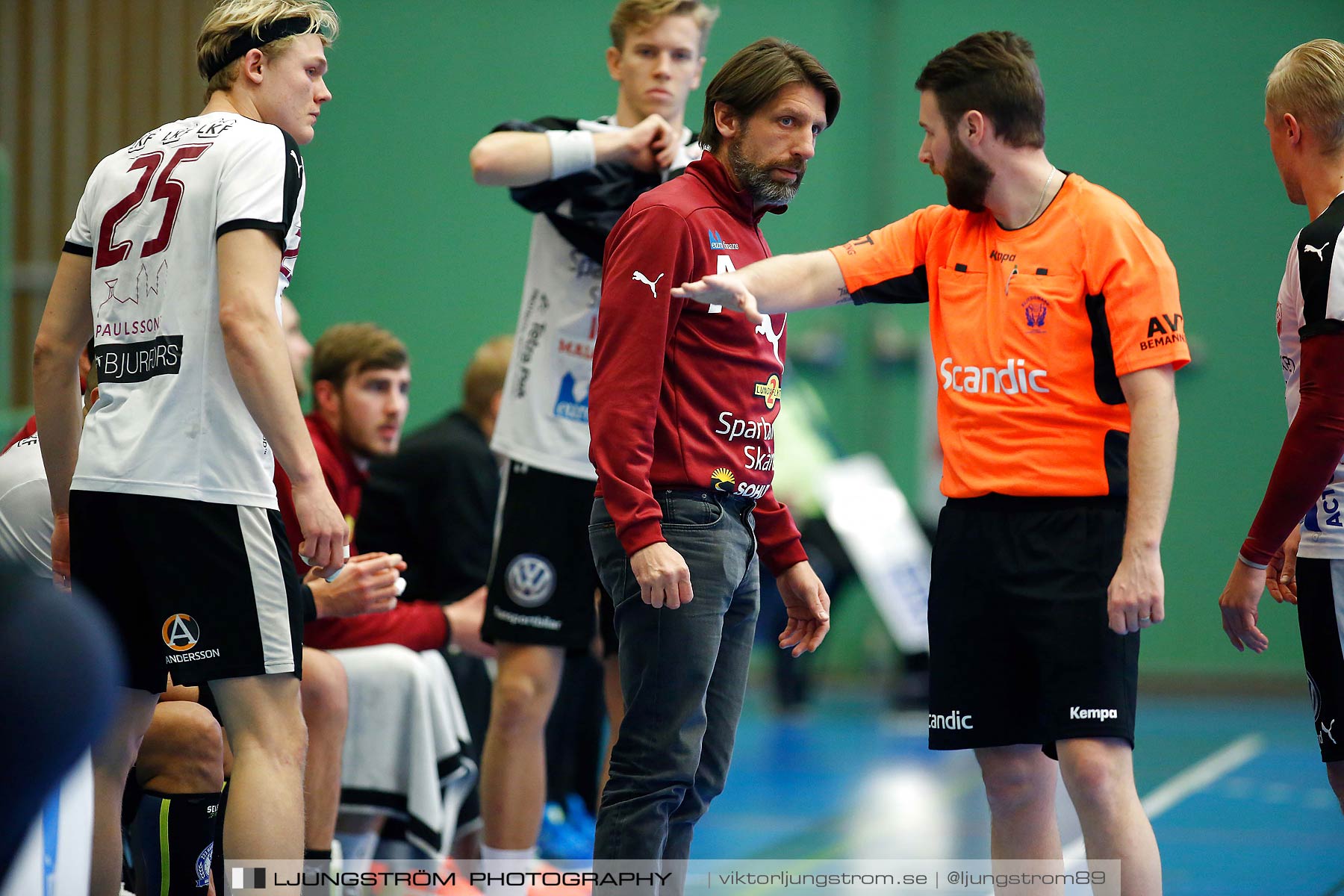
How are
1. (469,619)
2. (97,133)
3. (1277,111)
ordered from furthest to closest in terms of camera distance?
(97,133) → (469,619) → (1277,111)

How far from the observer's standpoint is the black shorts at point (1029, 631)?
2.57m

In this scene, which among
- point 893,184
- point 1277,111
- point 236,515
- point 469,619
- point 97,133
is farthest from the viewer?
point 893,184

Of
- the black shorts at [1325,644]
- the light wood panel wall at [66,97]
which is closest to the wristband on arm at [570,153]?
the black shorts at [1325,644]

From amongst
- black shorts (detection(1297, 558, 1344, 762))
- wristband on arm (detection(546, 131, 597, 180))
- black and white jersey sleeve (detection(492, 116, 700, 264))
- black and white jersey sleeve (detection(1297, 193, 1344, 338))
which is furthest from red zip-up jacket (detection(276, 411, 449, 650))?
black and white jersey sleeve (detection(1297, 193, 1344, 338))

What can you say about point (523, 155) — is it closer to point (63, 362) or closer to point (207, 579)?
point (63, 362)

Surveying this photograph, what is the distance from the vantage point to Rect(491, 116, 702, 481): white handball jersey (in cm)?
338

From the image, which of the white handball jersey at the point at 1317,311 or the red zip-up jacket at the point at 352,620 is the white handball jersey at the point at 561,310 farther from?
the white handball jersey at the point at 1317,311

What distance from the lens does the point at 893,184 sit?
10.3 metres

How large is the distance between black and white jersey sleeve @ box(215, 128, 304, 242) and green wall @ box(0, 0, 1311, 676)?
303 inches

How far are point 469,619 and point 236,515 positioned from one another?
1620mm

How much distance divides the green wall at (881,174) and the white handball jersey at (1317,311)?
7231mm

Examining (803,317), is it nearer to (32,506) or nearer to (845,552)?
(845,552)

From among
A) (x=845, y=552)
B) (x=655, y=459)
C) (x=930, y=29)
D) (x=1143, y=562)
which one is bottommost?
(x=845, y=552)

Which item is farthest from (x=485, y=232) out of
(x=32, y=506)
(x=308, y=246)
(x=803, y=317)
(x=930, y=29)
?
(x=32, y=506)
